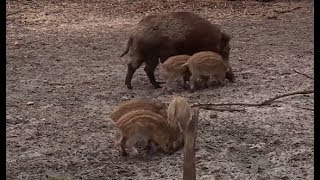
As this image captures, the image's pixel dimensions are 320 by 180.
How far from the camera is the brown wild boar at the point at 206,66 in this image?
5695mm

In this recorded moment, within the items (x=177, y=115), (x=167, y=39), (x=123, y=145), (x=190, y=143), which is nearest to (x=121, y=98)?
(x=167, y=39)

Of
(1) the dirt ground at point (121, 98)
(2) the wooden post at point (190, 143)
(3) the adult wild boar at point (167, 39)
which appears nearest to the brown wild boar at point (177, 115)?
(1) the dirt ground at point (121, 98)

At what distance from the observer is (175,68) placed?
18.9 feet

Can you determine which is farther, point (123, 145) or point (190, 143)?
point (123, 145)

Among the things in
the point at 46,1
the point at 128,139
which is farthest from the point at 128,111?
the point at 46,1

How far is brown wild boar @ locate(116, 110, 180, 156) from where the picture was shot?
4.22 meters

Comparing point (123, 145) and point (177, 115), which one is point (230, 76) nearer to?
point (177, 115)

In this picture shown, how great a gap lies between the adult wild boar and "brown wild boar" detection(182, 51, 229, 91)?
0.96 ft

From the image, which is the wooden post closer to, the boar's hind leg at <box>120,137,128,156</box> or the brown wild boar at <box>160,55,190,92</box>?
the boar's hind leg at <box>120,137,128,156</box>

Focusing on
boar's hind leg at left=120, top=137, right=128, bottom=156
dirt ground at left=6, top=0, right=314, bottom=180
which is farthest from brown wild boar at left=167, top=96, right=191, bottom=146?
boar's hind leg at left=120, top=137, right=128, bottom=156

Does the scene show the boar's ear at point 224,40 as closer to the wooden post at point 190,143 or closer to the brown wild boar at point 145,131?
the brown wild boar at point 145,131

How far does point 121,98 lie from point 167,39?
2.42 ft

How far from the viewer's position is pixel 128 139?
4.26 metres

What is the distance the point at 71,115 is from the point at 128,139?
1149mm
